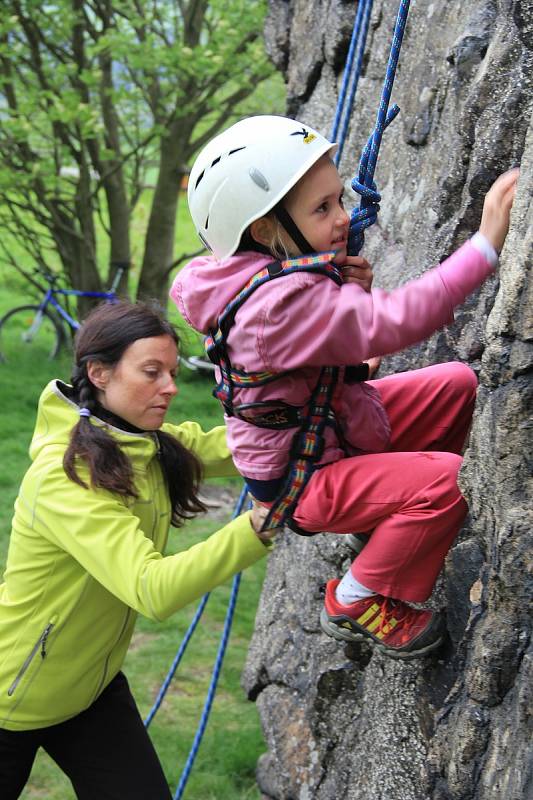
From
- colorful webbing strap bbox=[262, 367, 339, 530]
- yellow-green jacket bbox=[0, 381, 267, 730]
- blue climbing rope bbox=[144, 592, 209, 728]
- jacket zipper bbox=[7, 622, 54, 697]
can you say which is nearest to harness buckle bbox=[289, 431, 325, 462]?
colorful webbing strap bbox=[262, 367, 339, 530]

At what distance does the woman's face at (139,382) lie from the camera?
11.1ft

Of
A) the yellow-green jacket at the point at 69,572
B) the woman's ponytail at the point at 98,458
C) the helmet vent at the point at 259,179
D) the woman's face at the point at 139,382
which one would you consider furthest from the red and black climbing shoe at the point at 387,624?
the helmet vent at the point at 259,179

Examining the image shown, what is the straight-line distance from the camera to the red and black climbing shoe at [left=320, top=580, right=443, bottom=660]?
9.36 feet

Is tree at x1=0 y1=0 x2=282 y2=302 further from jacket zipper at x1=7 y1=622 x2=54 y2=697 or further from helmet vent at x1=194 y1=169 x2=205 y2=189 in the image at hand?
helmet vent at x1=194 y1=169 x2=205 y2=189

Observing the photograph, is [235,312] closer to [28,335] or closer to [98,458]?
[98,458]

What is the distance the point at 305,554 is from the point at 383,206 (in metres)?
1.63

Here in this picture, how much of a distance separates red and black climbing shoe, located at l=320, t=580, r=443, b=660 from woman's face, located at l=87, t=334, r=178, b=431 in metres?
0.88

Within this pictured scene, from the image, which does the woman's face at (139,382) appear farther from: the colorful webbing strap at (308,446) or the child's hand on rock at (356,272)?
the child's hand on rock at (356,272)

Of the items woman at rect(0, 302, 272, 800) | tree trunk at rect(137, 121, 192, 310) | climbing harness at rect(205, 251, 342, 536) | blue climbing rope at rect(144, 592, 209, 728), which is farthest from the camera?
tree trunk at rect(137, 121, 192, 310)

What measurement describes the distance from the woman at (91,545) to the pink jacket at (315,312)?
763 mm

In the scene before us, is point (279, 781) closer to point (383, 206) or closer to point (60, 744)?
point (60, 744)

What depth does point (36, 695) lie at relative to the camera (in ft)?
10.9

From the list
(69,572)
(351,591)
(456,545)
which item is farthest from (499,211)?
(69,572)

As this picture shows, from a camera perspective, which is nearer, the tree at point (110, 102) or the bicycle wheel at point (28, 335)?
the tree at point (110, 102)
